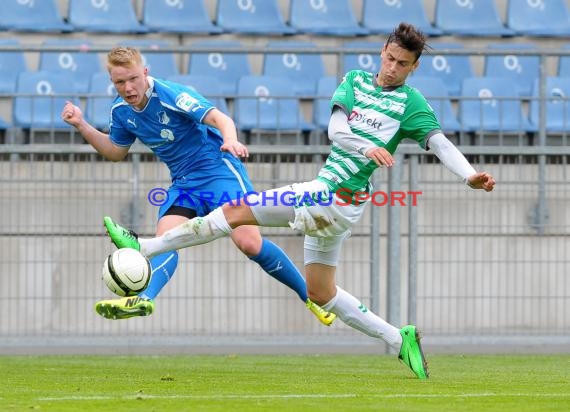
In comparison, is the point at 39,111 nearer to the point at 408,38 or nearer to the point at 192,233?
the point at 192,233

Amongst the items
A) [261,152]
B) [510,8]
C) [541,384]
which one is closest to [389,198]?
[261,152]

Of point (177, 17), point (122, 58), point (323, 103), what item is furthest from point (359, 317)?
point (177, 17)

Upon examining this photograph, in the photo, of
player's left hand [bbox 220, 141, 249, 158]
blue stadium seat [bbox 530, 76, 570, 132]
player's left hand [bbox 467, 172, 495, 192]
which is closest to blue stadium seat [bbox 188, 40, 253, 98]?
blue stadium seat [bbox 530, 76, 570, 132]

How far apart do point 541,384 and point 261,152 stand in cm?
444

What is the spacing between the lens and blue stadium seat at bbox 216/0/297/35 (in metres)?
15.0

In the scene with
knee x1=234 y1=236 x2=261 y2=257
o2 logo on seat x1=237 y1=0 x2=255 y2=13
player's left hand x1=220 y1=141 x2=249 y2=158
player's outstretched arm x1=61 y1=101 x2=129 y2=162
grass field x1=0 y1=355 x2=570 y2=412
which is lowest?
grass field x1=0 y1=355 x2=570 y2=412

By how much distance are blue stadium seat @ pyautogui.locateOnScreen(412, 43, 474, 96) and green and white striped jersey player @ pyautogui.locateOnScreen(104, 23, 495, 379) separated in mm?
6895

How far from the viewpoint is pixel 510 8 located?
1586cm

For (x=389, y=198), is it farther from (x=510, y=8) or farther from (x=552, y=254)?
(x=510, y=8)

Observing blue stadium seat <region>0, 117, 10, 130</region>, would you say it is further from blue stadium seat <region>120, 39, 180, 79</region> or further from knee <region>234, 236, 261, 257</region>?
knee <region>234, 236, 261, 257</region>

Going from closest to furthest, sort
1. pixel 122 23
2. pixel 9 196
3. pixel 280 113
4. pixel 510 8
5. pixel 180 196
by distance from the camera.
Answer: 1. pixel 180 196
2. pixel 9 196
3. pixel 280 113
4. pixel 122 23
5. pixel 510 8

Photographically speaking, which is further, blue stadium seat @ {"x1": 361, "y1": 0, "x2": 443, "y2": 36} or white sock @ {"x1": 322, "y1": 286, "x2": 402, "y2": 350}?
blue stadium seat @ {"x1": 361, "y1": 0, "x2": 443, "y2": 36}

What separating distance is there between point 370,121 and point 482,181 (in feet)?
2.85

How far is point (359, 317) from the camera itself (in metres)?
8.30
